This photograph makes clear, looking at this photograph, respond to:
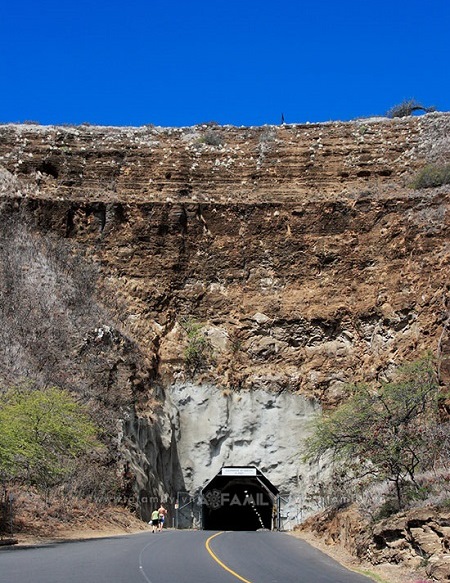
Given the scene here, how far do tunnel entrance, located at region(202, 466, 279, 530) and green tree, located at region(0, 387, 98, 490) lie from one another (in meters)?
12.1

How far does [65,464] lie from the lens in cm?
2678

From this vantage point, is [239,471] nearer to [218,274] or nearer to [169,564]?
[218,274]

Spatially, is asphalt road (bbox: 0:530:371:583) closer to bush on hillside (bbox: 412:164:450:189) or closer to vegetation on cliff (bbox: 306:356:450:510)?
vegetation on cliff (bbox: 306:356:450:510)

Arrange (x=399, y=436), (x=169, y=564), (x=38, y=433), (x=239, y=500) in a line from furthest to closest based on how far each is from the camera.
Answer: (x=239, y=500), (x=38, y=433), (x=399, y=436), (x=169, y=564)

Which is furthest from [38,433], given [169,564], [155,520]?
[169,564]

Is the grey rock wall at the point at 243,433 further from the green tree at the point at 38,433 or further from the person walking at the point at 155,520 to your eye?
the green tree at the point at 38,433

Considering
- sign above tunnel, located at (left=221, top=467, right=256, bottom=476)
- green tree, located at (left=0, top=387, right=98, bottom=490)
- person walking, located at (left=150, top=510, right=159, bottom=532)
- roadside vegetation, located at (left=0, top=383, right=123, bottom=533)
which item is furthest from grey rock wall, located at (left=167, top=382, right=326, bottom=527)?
green tree, located at (left=0, top=387, right=98, bottom=490)

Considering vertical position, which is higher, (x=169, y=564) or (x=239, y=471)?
(x=239, y=471)

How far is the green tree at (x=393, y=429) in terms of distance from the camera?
1905 cm

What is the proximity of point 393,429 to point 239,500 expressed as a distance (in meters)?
29.4

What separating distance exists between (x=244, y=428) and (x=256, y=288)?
7.56 m

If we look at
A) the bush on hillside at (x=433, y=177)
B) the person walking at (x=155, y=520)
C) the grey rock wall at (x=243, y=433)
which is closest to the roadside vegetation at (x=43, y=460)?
the person walking at (x=155, y=520)

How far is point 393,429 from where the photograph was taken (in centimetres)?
2003

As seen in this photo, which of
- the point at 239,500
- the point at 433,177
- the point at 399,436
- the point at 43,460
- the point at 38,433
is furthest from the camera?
the point at 239,500
